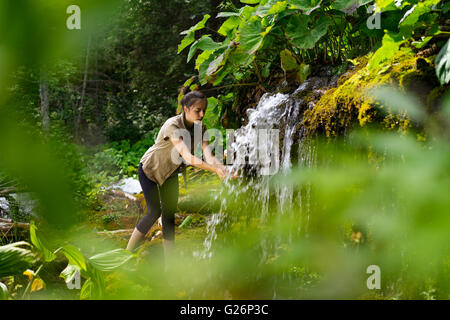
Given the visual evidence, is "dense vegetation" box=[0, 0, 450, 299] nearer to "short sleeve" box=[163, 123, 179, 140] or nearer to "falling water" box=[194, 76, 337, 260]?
"falling water" box=[194, 76, 337, 260]

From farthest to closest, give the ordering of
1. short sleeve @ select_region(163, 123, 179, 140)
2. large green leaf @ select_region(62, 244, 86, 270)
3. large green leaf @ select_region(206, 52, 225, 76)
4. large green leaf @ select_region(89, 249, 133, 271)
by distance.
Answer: large green leaf @ select_region(206, 52, 225, 76) → short sleeve @ select_region(163, 123, 179, 140) → large green leaf @ select_region(89, 249, 133, 271) → large green leaf @ select_region(62, 244, 86, 270)

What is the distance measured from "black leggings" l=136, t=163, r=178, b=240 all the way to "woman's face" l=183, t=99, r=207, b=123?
1.05 ft

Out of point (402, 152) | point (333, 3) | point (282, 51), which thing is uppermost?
point (333, 3)

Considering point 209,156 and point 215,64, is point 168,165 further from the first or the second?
point 215,64

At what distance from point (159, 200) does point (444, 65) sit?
154 cm

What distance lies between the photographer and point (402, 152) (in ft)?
4.59

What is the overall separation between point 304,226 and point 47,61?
183 centimetres

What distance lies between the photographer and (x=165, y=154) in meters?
2.10

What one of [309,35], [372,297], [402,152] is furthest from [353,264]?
[309,35]

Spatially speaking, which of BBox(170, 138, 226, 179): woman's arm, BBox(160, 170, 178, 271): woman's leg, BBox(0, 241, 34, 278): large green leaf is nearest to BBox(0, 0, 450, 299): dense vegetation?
BBox(0, 241, 34, 278): large green leaf

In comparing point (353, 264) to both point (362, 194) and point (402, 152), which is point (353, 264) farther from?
point (402, 152)

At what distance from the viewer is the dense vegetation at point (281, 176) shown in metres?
0.20

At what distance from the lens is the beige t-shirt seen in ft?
6.80

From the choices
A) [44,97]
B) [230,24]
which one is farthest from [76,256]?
[230,24]
